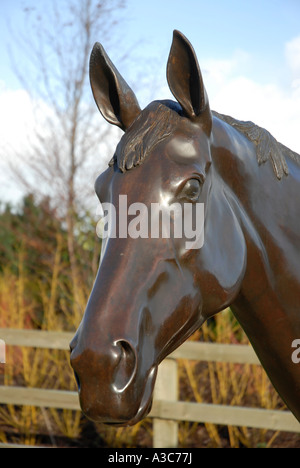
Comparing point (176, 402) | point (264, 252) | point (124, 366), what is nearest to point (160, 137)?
point (264, 252)

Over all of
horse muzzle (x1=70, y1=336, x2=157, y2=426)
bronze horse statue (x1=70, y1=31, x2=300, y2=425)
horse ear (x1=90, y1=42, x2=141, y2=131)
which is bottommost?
horse muzzle (x1=70, y1=336, x2=157, y2=426)

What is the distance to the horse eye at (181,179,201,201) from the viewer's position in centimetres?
120

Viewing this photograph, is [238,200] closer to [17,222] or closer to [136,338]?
[136,338]

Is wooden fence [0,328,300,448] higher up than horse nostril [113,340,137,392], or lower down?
lower down

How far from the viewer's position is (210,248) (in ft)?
4.07

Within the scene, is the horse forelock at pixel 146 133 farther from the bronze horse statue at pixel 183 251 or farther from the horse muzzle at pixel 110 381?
the horse muzzle at pixel 110 381

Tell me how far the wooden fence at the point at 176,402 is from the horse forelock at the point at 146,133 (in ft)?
9.32

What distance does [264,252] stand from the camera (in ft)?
4.66

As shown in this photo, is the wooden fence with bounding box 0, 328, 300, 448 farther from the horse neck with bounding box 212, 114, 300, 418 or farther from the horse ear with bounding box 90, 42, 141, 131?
the horse ear with bounding box 90, 42, 141, 131

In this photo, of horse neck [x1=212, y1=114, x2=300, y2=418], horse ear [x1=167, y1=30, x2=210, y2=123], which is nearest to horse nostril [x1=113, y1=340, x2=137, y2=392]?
horse neck [x1=212, y1=114, x2=300, y2=418]

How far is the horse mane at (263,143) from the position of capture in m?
1.46

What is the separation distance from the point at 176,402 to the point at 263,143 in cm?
299

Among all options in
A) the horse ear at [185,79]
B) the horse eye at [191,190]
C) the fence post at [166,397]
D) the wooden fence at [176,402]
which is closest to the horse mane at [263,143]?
the horse ear at [185,79]

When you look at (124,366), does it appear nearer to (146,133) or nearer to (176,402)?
(146,133)
